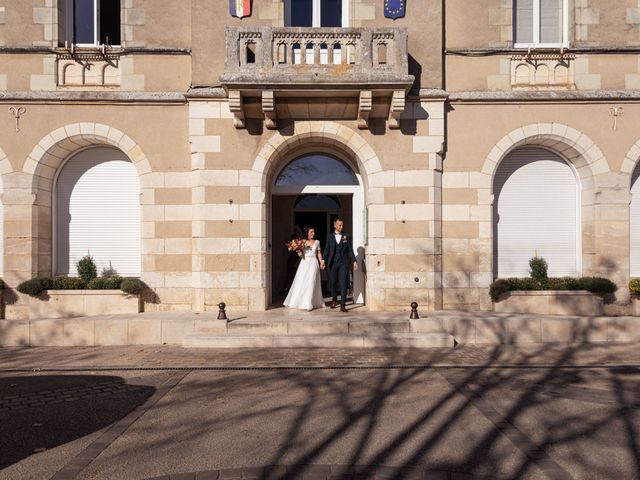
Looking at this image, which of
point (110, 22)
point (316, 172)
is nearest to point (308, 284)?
point (316, 172)

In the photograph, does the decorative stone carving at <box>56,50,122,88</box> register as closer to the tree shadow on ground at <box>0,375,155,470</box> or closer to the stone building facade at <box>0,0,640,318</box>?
the stone building facade at <box>0,0,640,318</box>

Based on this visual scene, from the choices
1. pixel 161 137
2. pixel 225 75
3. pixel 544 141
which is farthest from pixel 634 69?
pixel 161 137

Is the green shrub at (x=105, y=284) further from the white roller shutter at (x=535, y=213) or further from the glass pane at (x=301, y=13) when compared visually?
the white roller shutter at (x=535, y=213)

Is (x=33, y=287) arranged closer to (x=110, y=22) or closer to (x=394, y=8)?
(x=110, y=22)

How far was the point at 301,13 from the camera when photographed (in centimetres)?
1103

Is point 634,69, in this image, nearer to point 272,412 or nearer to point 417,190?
point 417,190

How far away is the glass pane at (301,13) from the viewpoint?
11.0 meters

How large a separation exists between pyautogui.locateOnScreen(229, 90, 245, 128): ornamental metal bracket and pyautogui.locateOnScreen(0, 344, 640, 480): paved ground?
16.0ft

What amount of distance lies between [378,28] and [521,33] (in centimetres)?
371

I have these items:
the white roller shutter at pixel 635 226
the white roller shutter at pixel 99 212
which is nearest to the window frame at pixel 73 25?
the white roller shutter at pixel 99 212

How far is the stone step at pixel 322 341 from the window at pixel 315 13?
22.9ft

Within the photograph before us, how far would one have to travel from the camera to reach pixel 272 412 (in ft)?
17.9

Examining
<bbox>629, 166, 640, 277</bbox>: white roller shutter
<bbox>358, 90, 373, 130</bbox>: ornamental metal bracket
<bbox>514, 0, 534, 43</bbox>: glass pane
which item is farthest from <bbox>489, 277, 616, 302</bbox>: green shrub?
<bbox>514, 0, 534, 43</bbox>: glass pane

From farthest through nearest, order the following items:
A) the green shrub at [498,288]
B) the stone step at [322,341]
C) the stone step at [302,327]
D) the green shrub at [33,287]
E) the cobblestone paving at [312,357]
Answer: the green shrub at [498,288] < the green shrub at [33,287] < the stone step at [302,327] < the stone step at [322,341] < the cobblestone paving at [312,357]
